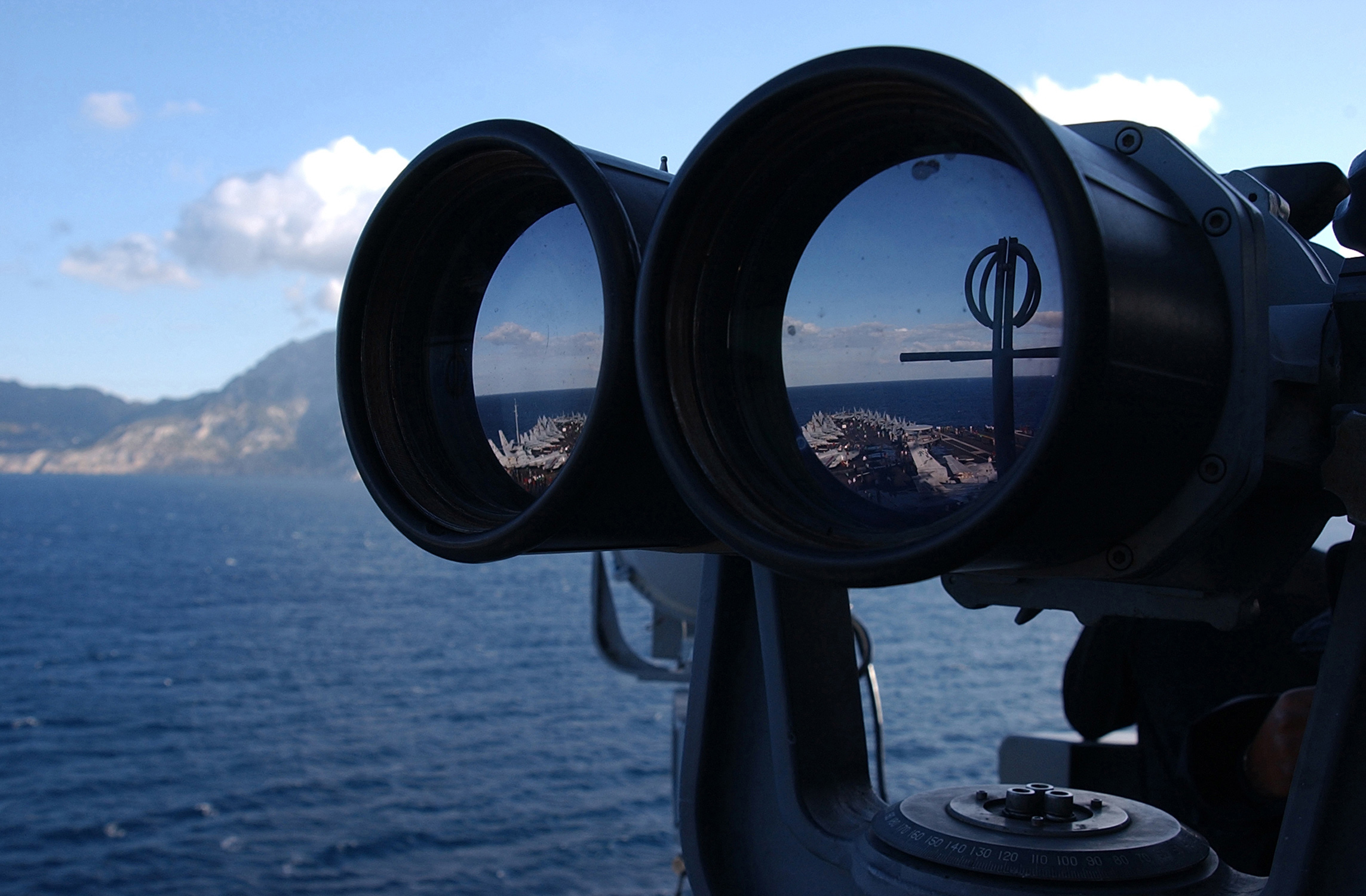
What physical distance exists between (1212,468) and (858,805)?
2.98 ft

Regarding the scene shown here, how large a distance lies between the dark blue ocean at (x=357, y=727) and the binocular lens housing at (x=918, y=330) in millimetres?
Answer: 34217

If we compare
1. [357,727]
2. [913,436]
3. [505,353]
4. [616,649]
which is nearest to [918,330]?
[913,436]

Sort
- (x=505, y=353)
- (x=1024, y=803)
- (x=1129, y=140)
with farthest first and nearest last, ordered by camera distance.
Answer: (x=505, y=353) < (x=1024, y=803) < (x=1129, y=140)

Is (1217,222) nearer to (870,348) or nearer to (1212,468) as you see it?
(1212,468)

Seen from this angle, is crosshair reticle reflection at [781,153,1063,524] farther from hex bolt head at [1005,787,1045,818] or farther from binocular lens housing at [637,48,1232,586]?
hex bolt head at [1005,787,1045,818]

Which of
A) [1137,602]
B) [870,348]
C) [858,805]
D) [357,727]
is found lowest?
[357,727]

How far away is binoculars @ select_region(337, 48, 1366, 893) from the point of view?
1.10 meters

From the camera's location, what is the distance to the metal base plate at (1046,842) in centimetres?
138

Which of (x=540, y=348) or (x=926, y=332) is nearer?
(x=926, y=332)

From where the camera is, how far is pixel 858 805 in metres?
1.90

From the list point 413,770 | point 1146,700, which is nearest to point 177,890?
point 413,770

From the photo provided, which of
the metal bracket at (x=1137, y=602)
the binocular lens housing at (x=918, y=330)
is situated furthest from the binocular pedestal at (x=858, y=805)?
the binocular lens housing at (x=918, y=330)

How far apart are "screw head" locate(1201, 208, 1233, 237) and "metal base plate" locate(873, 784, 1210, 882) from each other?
74cm

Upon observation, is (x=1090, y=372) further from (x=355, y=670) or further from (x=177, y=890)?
(x=355, y=670)
